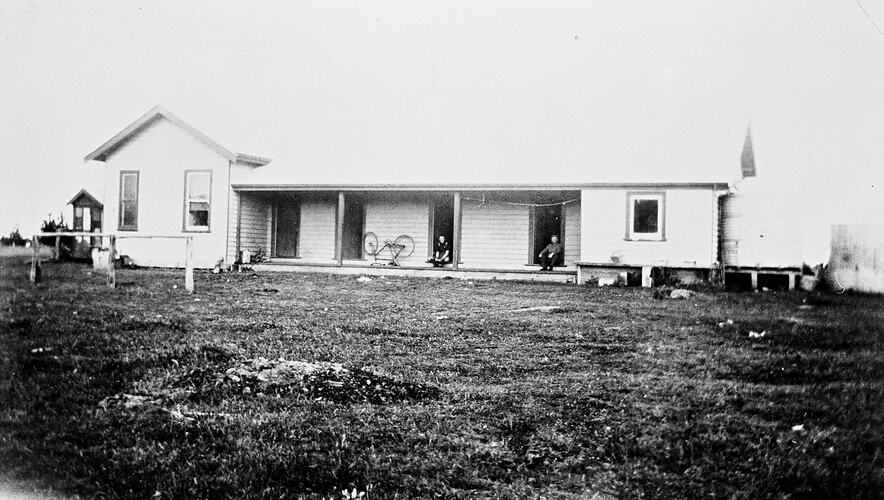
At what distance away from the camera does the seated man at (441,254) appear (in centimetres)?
1745

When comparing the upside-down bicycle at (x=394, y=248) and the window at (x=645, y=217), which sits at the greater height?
the window at (x=645, y=217)

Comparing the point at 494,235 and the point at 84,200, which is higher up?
the point at 84,200

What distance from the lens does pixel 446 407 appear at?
4.37 metres

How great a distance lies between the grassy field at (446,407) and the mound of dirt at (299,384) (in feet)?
0.07

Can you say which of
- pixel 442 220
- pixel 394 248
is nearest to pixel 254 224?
pixel 394 248

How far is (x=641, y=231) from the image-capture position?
1495cm

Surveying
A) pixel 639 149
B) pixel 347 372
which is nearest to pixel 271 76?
pixel 347 372

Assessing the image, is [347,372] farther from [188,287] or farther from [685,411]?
[188,287]

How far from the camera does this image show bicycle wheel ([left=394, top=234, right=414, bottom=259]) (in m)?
18.7

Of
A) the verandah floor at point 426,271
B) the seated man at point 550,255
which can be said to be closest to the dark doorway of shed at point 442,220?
the verandah floor at point 426,271

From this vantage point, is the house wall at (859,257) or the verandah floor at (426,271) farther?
the verandah floor at (426,271)

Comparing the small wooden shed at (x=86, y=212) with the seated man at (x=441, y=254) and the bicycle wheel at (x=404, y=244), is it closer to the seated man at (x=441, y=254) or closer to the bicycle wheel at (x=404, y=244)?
the bicycle wheel at (x=404, y=244)

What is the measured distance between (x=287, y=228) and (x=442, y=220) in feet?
16.5

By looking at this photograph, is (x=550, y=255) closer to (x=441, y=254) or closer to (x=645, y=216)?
(x=645, y=216)
